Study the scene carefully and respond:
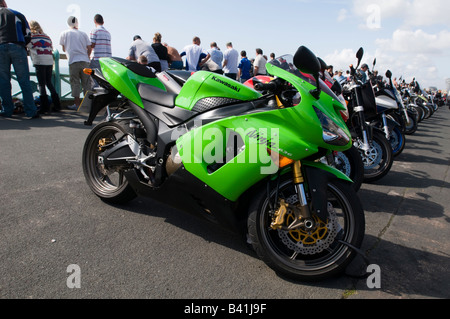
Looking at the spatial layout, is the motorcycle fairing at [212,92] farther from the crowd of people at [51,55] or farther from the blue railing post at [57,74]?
the blue railing post at [57,74]

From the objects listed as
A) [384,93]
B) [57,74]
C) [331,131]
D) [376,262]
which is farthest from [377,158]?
[57,74]

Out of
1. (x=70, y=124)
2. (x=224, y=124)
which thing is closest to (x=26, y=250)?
(x=224, y=124)

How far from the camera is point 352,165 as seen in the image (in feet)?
12.9

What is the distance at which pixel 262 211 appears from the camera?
233cm

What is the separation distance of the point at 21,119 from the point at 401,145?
7.34m

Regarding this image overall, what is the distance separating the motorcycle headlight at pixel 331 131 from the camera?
227cm

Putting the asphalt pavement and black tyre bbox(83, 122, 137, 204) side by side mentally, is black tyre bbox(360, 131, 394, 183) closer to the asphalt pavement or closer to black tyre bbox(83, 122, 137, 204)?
the asphalt pavement

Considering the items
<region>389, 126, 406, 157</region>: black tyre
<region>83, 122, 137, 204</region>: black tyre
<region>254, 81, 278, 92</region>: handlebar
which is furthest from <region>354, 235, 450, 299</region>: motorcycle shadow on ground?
<region>389, 126, 406, 157</region>: black tyre

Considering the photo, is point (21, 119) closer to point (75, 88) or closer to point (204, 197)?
point (75, 88)

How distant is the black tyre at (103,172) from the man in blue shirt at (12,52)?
465 cm

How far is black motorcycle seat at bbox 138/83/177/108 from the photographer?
2.79 meters

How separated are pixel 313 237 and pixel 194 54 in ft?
26.4

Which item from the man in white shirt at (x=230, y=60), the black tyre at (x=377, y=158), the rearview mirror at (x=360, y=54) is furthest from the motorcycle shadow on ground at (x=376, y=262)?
the man in white shirt at (x=230, y=60)

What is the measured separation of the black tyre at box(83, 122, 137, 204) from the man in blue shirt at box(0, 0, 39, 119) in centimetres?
465
